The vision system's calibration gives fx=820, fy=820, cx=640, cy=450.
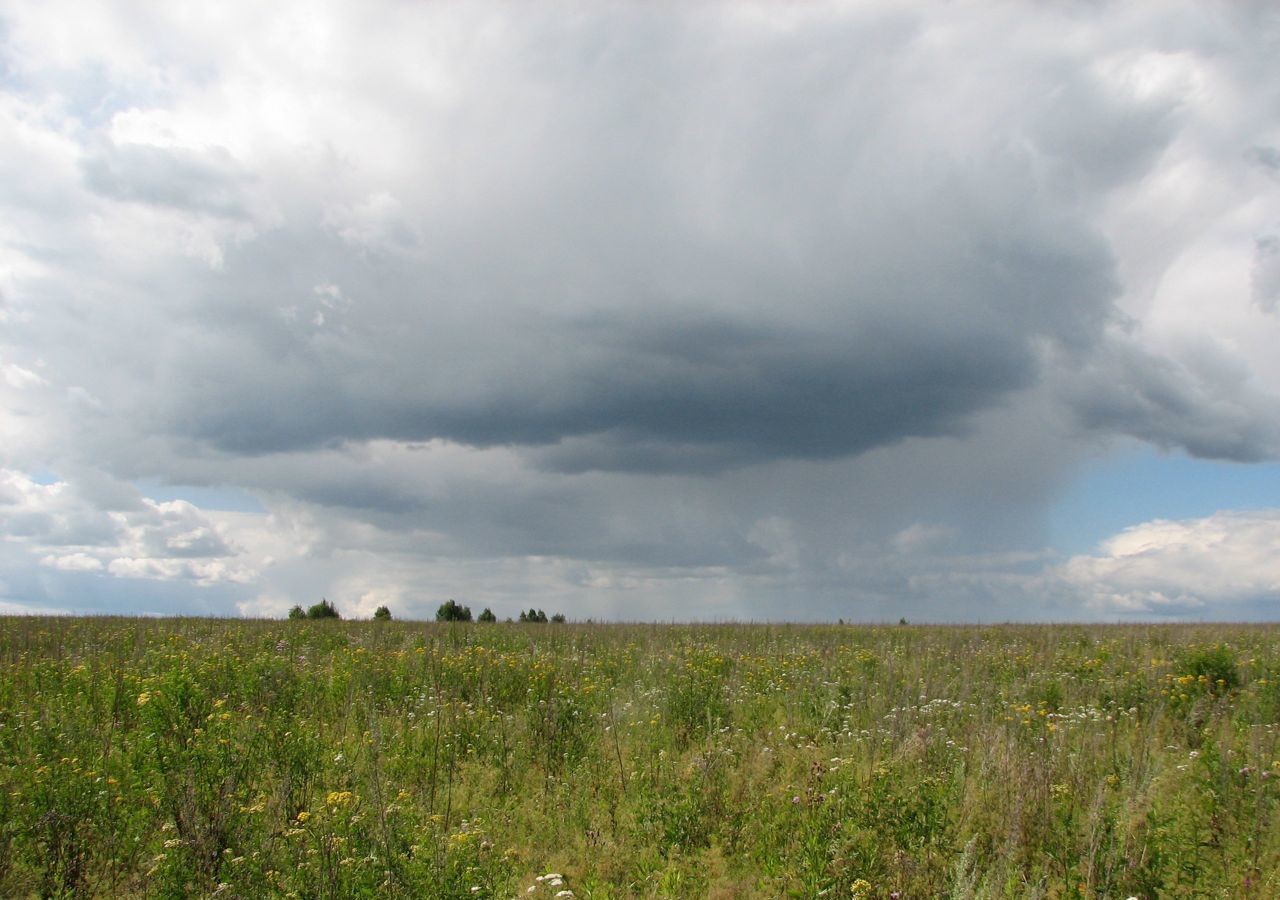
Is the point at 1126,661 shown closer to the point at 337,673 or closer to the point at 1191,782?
the point at 1191,782

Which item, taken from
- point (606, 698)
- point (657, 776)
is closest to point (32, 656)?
point (606, 698)

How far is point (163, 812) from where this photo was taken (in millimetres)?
6770

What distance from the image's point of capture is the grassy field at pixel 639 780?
582 cm

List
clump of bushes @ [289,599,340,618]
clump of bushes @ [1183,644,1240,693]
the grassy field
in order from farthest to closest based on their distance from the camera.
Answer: clump of bushes @ [289,599,340,618] < clump of bushes @ [1183,644,1240,693] < the grassy field

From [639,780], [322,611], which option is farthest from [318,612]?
[639,780]

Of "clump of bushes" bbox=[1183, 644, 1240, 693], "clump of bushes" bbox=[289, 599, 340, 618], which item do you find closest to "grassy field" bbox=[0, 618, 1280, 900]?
"clump of bushes" bbox=[1183, 644, 1240, 693]

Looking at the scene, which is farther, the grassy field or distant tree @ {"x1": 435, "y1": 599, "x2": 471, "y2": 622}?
distant tree @ {"x1": 435, "y1": 599, "x2": 471, "y2": 622}

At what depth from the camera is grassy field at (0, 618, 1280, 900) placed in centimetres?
582

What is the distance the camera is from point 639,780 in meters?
8.35

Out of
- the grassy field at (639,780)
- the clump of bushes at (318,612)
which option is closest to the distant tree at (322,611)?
the clump of bushes at (318,612)

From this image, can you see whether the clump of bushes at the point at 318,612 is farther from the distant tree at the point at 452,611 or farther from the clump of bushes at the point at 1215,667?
the clump of bushes at the point at 1215,667

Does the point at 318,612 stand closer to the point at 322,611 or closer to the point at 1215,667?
the point at 322,611

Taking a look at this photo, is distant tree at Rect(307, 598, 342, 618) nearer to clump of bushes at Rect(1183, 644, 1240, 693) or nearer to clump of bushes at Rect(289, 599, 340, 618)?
clump of bushes at Rect(289, 599, 340, 618)

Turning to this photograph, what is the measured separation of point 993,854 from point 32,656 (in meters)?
17.1
